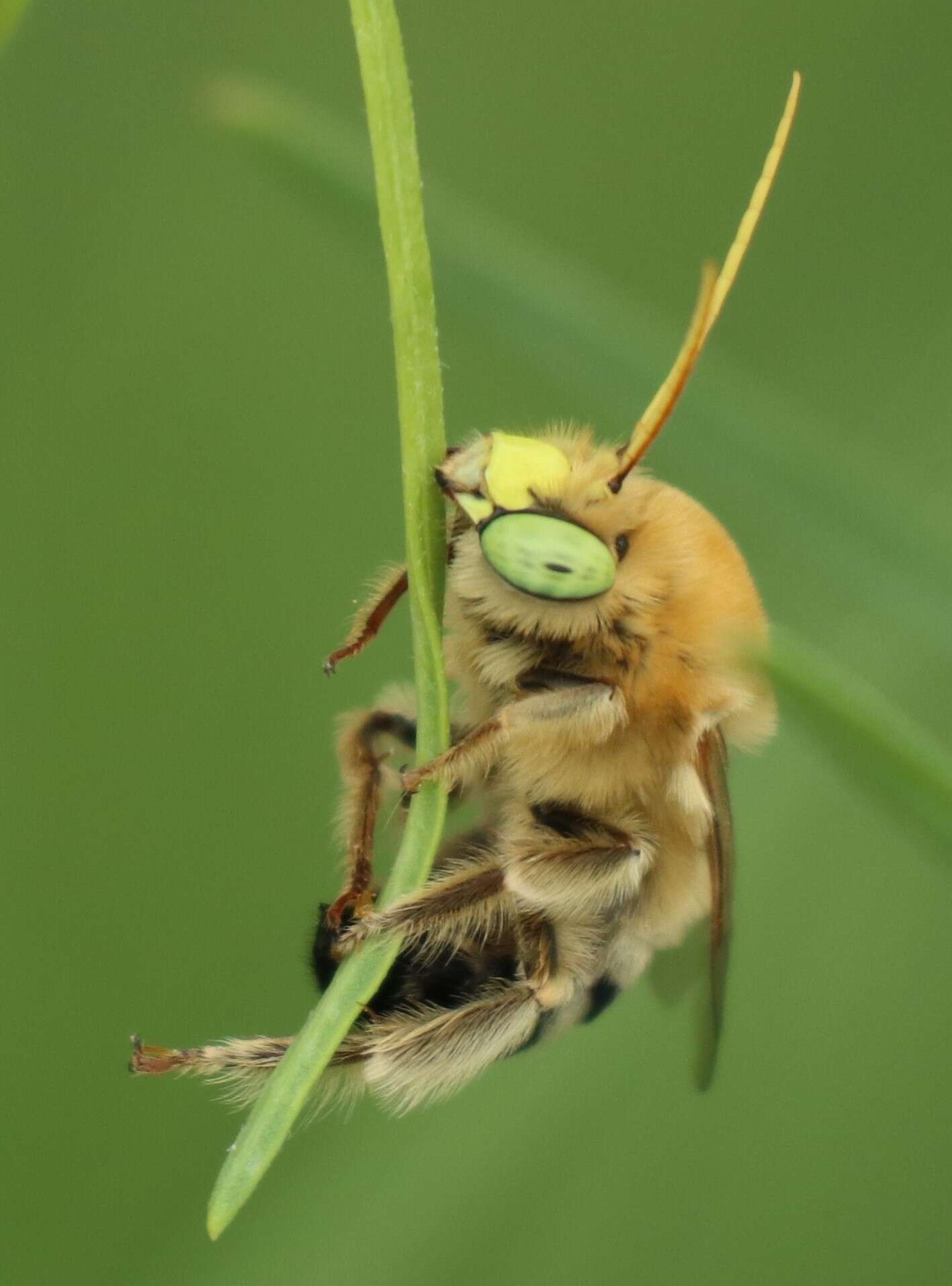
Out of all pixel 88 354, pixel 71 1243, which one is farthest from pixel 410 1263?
pixel 88 354

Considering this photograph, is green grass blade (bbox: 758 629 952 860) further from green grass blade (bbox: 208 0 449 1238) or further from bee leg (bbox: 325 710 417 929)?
bee leg (bbox: 325 710 417 929)

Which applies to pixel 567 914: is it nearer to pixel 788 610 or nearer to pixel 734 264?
pixel 734 264

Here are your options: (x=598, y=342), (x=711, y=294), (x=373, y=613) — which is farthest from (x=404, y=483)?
(x=598, y=342)

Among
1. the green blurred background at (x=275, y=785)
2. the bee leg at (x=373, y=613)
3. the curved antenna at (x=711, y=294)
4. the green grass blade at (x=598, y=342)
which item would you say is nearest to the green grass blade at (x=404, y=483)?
the curved antenna at (x=711, y=294)

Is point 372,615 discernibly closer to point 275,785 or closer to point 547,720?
point 547,720

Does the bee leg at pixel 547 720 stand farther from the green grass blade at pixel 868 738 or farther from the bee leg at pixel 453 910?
the green grass blade at pixel 868 738
